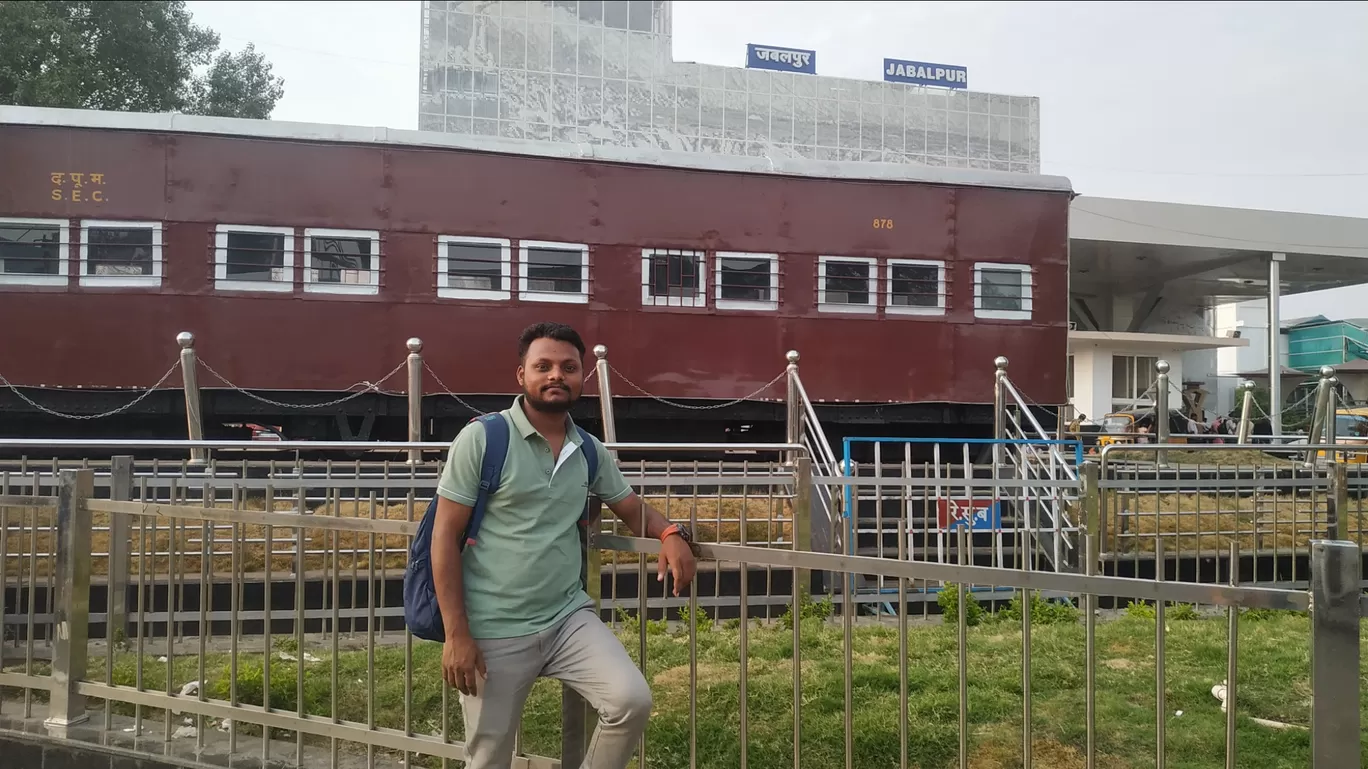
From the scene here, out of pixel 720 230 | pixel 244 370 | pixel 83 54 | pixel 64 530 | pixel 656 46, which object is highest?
pixel 656 46

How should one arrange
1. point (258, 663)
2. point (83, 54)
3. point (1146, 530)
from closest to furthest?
point (258, 663) < point (1146, 530) < point (83, 54)

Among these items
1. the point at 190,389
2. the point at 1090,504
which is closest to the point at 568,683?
the point at 1090,504

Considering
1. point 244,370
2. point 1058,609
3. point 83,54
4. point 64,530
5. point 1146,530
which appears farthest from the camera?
point 83,54

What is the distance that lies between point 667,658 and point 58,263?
7584mm

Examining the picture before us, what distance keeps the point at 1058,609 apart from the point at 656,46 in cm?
3839

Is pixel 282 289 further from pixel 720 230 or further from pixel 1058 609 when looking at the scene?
pixel 1058 609

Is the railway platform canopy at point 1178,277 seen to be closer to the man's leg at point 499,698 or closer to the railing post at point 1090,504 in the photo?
the railing post at point 1090,504

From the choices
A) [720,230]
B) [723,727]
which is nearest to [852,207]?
[720,230]

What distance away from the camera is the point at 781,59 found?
42375 millimetres

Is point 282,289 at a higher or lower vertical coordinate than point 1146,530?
higher

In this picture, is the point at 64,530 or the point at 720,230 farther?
the point at 720,230

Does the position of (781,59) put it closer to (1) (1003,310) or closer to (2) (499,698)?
(1) (1003,310)

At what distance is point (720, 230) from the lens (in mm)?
9438

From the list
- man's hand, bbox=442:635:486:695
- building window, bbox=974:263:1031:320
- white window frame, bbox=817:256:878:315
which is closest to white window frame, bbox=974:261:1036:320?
building window, bbox=974:263:1031:320
